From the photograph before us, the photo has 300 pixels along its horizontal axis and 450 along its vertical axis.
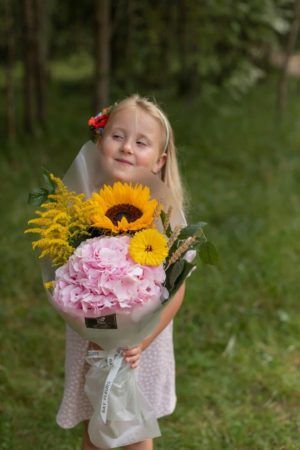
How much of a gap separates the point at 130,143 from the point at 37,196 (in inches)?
14.3

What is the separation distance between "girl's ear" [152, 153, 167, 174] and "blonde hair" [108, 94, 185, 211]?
12 millimetres

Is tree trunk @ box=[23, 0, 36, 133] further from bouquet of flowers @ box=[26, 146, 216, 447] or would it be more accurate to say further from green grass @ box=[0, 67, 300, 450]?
bouquet of flowers @ box=[26, 146, 216, 447]

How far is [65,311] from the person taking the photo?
1.78 m

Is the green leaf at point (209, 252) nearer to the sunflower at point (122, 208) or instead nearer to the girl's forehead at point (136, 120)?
the sunflower at point (122, 208)

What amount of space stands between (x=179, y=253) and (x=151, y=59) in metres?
7.06

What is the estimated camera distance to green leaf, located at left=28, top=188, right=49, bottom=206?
1.99 m

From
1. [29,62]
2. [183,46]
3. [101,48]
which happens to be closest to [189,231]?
[101,48]

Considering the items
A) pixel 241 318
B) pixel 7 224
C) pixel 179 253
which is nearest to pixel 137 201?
pixel 179 253

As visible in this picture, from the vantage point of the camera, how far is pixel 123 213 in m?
1.92

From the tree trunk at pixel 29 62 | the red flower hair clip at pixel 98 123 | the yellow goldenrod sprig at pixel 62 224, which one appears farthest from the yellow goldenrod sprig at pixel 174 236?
the tree trunk at pixel 29 62

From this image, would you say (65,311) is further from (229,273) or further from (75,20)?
(75,20)

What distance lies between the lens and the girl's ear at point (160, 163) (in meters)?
2.21

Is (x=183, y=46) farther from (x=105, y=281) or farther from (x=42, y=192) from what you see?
(x=105, y=281)

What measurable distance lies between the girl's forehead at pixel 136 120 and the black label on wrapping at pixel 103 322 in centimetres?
71
